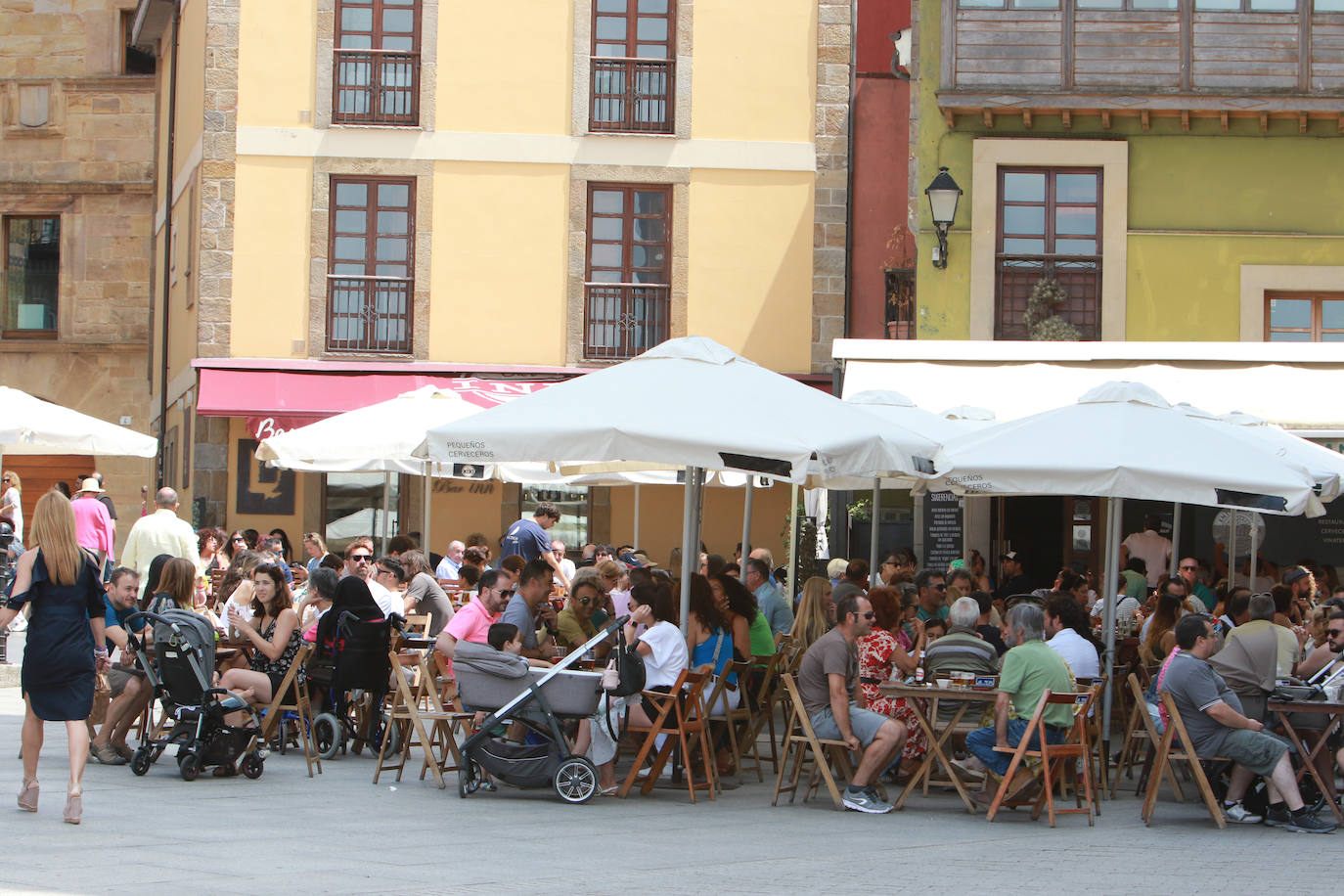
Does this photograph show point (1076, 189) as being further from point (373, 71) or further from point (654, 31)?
point (373, 71)

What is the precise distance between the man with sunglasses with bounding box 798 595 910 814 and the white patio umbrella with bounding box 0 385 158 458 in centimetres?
820

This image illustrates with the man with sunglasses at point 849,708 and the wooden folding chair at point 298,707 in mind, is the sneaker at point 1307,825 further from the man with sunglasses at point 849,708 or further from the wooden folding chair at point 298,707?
the wooden folding chair at point 298,707

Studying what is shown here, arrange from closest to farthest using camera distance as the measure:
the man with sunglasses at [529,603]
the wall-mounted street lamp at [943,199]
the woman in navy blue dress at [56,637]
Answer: the woman in navy blue dress at [56,637] → the man with sunglasses at [529,603] → the wall-mounted street lamp at [943,199]

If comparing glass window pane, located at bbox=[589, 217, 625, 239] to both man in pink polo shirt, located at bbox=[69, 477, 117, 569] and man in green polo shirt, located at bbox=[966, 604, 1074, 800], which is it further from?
man in green polo shirt, located at bbox=[966, 604, 1074, 800]

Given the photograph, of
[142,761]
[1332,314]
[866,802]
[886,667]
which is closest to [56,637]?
[142,761]

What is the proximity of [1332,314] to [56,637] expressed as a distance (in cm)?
1613

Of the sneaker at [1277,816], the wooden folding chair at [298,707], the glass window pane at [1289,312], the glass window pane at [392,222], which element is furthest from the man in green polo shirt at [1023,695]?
the glass window pane at [392,222]

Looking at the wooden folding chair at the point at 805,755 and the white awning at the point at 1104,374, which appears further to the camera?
the white awning at the point at 1104,374

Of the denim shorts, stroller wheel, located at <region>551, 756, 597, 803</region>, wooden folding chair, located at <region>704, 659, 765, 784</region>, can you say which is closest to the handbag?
stroller wheel, located at <region>551, 756, 597, 803</region>

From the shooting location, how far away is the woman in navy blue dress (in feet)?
27.6

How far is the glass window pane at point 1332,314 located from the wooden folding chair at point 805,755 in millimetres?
12265

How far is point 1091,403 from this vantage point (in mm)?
11234

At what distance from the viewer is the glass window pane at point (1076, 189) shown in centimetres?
2069

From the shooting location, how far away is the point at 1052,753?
9.40 m
